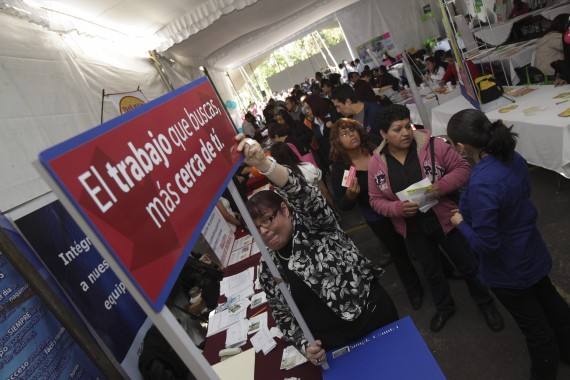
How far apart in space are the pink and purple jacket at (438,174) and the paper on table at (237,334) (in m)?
1.30

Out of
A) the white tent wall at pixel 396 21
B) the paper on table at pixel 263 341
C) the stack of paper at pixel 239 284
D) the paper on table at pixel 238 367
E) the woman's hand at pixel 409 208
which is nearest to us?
the paper on table at pixel 238 367

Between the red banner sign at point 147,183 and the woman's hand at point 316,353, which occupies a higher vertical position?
the red banner sign at point 147,183

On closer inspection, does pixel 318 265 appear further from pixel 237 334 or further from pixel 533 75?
pixel 533 75

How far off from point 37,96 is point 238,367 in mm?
2497

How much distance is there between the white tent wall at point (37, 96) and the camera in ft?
7.43

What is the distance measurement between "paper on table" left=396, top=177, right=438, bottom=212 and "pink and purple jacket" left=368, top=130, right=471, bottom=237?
7cm

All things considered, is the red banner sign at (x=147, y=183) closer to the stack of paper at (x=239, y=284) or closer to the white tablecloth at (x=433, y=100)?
the stack of paper at (x=239, y=284)

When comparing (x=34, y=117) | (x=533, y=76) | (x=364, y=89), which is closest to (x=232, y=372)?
(x=34, y=117)

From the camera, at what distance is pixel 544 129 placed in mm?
3199

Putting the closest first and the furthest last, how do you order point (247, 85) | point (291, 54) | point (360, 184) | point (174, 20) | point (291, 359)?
point (291, 359) → point (360, 184) → point (174, 20) → point (247, 85) → point (291, 54)

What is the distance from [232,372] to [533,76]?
235 inches

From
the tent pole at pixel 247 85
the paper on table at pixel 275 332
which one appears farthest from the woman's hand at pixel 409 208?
the tent pole at pixel 247 85

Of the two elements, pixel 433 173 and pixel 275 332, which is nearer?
pixel 275 332

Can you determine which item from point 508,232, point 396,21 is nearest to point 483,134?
point 508,232
